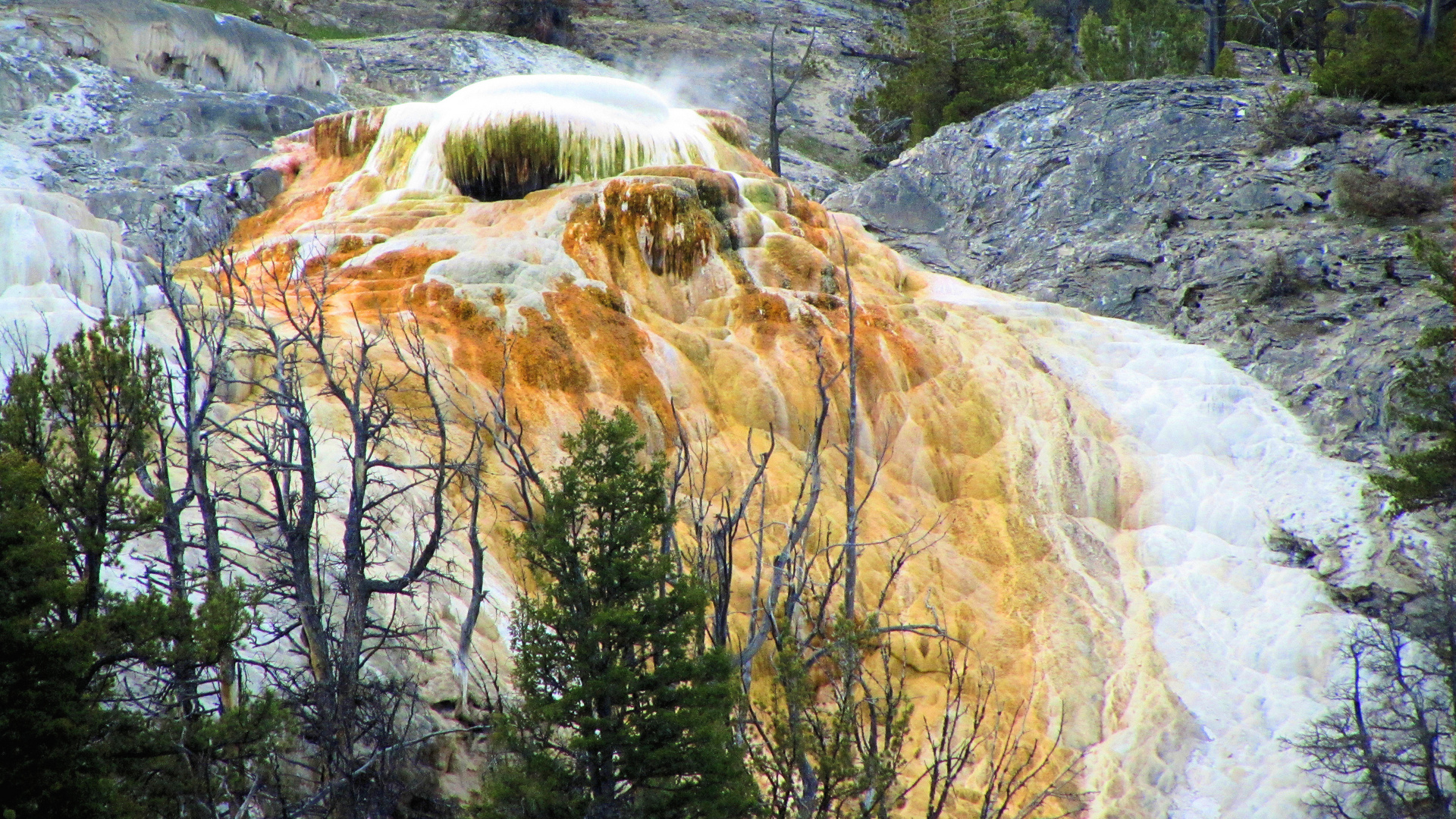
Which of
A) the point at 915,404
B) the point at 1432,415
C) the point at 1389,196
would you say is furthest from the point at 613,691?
the point at 1389,196

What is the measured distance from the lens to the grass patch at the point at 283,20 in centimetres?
4272

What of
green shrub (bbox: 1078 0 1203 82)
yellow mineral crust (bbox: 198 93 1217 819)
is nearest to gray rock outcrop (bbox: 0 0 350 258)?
yellow mineral crust (bbox: 198 93 1217 819)

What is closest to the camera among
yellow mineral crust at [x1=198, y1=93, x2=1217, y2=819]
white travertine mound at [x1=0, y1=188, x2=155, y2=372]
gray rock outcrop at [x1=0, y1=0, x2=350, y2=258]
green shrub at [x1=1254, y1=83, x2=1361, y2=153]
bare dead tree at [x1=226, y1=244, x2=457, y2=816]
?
bare dead tree at [x1=226, y1=244, x2=457, y2=816]

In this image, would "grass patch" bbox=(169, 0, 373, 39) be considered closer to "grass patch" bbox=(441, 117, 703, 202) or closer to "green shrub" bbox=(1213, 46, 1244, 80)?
"grass patch" bbox=(441, 117, 703, 202)

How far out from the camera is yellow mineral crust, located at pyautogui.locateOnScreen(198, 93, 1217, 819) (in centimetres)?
1652

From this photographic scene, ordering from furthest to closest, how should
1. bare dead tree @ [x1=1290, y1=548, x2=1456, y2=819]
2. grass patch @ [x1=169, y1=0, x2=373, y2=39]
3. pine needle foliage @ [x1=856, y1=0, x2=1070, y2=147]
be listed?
grass patch @ [x1=169, y1=0, x2=373, y2=39]
pine needle foliage @ [x1=856, y1=0, x2=1070, y2=147]
bare dead tree @ [x1=1290, y1=548, x2=1456, y2=819]

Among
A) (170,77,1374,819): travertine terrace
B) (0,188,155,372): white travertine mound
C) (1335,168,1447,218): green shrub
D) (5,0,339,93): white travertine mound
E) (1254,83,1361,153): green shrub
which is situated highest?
(5,0,339,93): white travertine mound

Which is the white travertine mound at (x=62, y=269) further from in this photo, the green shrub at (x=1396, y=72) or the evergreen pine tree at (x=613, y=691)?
the green shrub at (x=1396, y=72)

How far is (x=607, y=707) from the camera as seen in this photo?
36.0 feet

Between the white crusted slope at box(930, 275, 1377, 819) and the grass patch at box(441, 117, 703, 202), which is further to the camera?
the grass patch at box(441, 117, 703, 202)

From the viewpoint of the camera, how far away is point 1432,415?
19.7 metres

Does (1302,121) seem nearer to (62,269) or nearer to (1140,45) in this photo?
(1140,45)

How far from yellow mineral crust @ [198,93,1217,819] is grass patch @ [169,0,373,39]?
20734mm

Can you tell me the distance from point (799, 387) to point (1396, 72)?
2018cm
